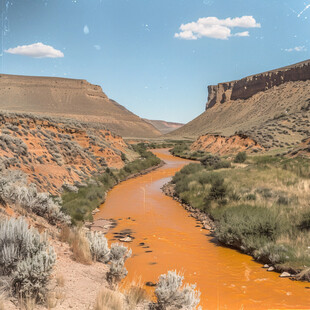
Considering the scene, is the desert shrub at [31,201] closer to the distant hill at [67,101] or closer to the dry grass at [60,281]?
the dry grass at [60,281]

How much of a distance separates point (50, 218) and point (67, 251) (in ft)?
8.45

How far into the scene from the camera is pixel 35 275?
457 centimetres

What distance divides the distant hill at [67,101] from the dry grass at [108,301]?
11684 cm

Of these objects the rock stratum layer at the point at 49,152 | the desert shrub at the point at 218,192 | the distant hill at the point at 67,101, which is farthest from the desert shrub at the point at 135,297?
the distant hill at the point at 67,101

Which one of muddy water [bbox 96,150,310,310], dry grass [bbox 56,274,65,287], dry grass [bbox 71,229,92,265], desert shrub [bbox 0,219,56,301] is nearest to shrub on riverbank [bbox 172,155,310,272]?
muddy water [bbox 96,150,310,310]

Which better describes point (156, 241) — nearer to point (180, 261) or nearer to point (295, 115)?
point (180, 261)

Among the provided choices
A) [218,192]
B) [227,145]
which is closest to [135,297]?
[218,192]

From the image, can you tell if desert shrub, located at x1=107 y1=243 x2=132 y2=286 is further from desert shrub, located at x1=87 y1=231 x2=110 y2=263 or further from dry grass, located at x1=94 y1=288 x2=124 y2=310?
dry grass, located at x1=94 y1=288 x2=124 y2=310

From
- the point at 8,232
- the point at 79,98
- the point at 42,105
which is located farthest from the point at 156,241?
the point at 79,98

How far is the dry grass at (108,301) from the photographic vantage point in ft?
14.8

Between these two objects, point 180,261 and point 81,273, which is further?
point 180,261

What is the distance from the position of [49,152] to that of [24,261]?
1668cm

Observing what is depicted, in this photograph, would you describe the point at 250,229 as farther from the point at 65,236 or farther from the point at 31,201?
the point at 31,201

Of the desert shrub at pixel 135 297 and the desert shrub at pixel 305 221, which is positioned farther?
the desert shrub at pixel 305 221
